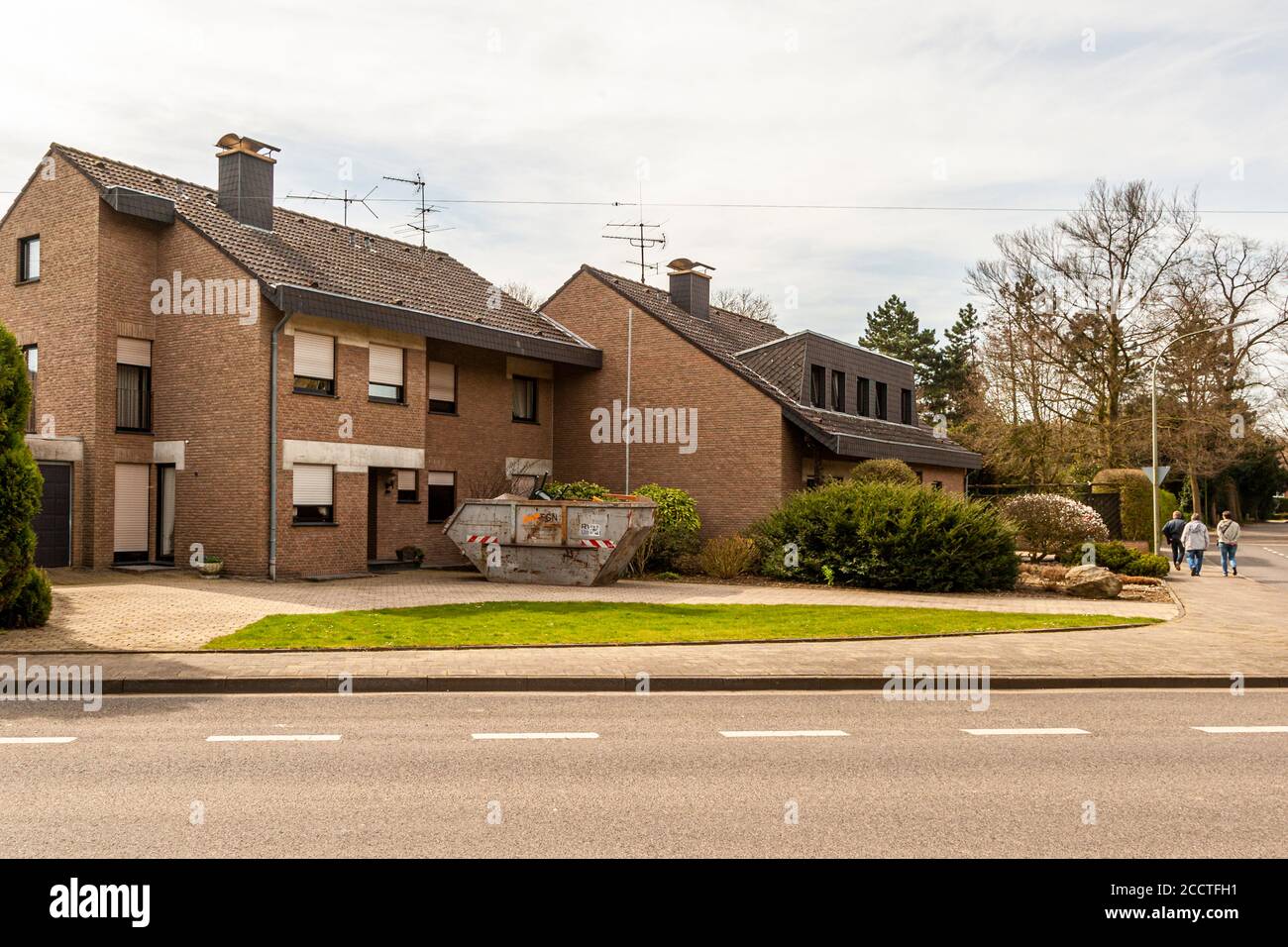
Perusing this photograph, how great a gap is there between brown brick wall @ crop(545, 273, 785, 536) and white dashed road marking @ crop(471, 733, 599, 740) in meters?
17.8

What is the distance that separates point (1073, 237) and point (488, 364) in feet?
76.7

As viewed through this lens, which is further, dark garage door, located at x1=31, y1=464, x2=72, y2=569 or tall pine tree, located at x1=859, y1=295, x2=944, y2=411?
tall pine tree, located at x1=859, y1=295, x2=944, y2=411

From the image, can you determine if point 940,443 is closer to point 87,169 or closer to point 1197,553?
point 1197,553

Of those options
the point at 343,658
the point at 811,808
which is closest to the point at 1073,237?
the point at 343,658

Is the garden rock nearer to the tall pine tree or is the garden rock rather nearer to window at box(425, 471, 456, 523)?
window at box(425, 471, 456, 523)

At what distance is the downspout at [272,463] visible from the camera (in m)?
20.1

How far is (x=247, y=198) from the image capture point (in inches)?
914

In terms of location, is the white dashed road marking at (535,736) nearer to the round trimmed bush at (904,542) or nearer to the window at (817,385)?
the round trimmed bush at (904,542)

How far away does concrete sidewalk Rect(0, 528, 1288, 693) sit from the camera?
9.99 meters

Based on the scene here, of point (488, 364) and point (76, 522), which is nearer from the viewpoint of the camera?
point (76, 522)

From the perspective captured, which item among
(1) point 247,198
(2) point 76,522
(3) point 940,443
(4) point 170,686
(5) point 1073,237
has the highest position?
(5) point 1073,237

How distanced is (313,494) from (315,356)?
280 cm

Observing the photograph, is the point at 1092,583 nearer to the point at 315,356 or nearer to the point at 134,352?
the point at 315,356

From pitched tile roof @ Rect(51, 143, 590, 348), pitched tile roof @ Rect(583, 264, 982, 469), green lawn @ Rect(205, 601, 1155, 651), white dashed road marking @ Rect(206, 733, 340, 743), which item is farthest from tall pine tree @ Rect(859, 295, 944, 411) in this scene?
white dashed road marking @ Rect(206, 733, 340, 743)
